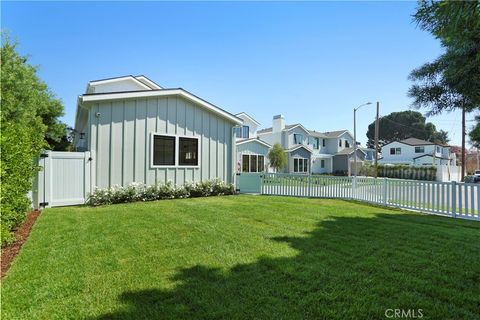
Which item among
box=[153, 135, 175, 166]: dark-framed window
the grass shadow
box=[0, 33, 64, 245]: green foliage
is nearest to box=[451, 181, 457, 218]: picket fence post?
the grass shadow

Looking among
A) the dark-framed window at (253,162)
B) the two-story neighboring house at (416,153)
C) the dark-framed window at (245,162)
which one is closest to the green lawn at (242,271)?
the dark-framed window at (245,162)

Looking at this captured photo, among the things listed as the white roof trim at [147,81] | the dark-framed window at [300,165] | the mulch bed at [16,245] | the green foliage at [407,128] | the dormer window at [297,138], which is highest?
the green foliage at [407,128]

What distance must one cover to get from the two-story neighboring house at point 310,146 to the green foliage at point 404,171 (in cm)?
293

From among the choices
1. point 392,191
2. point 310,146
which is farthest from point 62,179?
point 310,146

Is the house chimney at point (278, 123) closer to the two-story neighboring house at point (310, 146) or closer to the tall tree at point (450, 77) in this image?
the two-story neighboring house at point (310, 146)

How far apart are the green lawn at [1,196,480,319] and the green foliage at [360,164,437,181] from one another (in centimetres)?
3016

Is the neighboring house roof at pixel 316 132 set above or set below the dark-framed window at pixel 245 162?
above

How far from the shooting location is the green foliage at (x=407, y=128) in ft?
217

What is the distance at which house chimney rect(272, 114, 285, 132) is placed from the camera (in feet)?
104

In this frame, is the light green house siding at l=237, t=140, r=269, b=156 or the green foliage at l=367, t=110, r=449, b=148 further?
the green foliage at l=367, t=110, r=449, b=148

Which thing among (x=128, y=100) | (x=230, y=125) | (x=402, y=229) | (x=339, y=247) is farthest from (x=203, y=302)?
(x=230, y=125)

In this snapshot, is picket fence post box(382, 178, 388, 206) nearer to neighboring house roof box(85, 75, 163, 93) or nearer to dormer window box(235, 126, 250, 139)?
neighboring house roof box(85, 75, 163, 93)

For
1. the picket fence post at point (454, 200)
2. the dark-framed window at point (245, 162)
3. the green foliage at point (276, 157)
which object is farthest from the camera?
the green foliage at point (276, 157)

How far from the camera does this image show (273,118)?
106 feet
